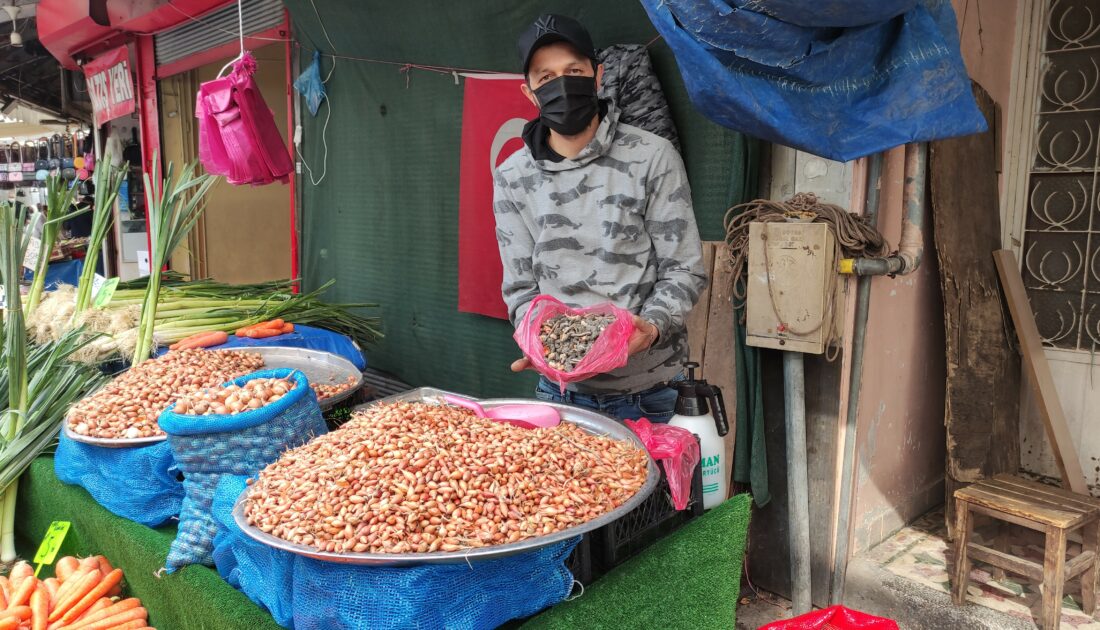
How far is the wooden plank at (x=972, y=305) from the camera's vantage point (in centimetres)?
274

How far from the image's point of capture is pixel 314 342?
136 inches

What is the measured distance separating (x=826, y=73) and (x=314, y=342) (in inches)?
99.2

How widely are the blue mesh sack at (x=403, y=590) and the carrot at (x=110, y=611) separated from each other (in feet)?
2.38

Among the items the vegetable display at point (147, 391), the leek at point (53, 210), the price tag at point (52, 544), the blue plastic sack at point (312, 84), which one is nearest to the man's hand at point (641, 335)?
the vegetable display at point (147, 391)

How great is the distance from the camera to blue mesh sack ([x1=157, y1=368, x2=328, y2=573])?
→ 1.54 meters

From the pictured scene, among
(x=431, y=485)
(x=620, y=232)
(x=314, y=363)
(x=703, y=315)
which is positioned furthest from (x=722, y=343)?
(x=431, y=485)

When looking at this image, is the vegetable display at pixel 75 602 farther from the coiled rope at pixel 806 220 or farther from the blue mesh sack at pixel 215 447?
the coiled rope at pixel 806 220

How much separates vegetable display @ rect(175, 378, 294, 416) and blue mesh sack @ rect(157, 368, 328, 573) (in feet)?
0.13

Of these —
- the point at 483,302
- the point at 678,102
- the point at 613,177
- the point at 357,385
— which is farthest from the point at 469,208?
the point at 613,177

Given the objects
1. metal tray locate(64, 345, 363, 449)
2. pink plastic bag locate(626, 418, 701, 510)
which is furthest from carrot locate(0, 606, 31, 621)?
pink plastic bag locate(626, 418, 701, 510)

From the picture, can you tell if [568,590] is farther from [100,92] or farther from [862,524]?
[100,92]

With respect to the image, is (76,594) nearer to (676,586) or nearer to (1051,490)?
(676,586)

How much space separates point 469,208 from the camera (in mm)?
3996

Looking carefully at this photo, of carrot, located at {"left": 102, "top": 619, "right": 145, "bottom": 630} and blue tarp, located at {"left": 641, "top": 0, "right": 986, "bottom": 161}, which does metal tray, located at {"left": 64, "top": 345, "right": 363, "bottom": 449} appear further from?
blue tarp, located at {"left": 641, "top": 0, "right": 986, "bottom": 161}
